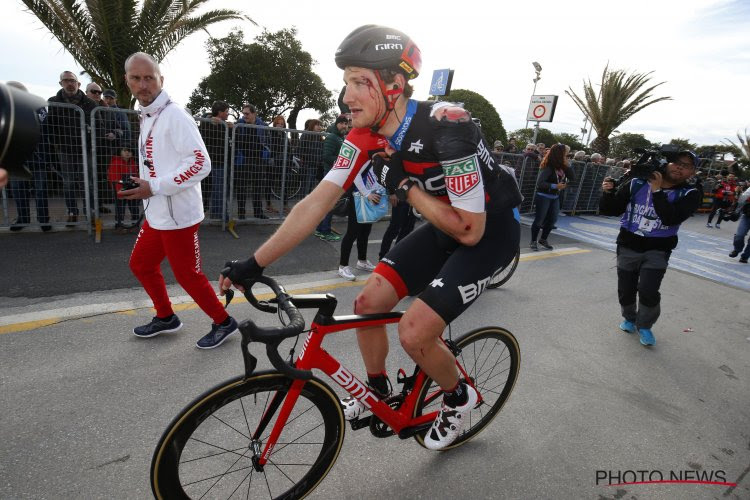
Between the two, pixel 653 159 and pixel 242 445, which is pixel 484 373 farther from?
pixel 653 159

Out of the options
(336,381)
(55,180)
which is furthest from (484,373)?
(55,180)

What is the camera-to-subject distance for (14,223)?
5.64 meters

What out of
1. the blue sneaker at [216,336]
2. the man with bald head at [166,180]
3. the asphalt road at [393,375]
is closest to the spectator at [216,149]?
the asphalt road at [393,375]

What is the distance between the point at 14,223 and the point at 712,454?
796cm

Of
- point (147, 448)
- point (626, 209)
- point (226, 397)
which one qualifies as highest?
point (626, 209)

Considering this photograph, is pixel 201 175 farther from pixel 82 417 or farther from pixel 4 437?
pixel 4 437

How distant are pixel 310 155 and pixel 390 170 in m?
6.47

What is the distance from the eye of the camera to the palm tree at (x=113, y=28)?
8.89 metres

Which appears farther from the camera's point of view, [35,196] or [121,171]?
[121,171]

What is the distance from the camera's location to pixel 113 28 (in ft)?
30.3

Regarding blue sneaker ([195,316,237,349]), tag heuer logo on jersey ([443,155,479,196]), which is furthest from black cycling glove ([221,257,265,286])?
blue sneaker ([195,316,237,349])

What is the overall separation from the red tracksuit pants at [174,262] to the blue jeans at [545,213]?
634 cm

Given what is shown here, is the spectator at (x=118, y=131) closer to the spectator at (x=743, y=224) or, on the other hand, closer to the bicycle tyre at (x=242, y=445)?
the bicycle tyre at (x=242, y=445)

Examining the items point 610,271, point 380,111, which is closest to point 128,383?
point 380,111
